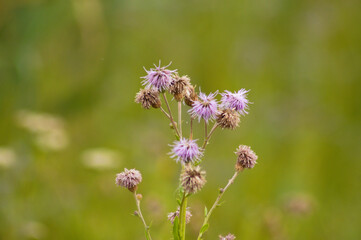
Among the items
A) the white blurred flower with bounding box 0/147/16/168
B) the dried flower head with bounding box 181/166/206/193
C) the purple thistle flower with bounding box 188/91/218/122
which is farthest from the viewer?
the white blurred flower with bounding box 0/147/16/168

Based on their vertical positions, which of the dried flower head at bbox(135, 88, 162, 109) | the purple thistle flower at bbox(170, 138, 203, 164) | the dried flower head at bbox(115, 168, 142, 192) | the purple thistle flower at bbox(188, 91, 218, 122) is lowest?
the purple thistle flower at bbox(170, 138, 203, 164)

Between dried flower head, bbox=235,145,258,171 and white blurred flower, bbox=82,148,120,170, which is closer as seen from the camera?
dried flower head, bbox=235,145,258,171

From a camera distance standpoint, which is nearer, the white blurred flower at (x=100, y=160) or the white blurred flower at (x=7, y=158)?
the white blurred flower at (x=7, y=158)

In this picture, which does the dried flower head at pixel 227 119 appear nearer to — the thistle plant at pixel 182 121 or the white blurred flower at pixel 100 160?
the thistle plant at pixel 182 121

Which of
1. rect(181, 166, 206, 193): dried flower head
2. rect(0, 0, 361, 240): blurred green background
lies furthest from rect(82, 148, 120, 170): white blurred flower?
rect(181, 166, 206, 193): dried flower head

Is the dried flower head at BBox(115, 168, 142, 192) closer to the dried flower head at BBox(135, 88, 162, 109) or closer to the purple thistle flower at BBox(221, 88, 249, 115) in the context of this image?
the dried flower head at BBox(135, 88, 162, 109)

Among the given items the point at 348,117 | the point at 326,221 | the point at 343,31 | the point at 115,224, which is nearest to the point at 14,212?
the point at 115,224

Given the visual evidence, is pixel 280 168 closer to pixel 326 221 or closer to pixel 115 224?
pixel 326 221

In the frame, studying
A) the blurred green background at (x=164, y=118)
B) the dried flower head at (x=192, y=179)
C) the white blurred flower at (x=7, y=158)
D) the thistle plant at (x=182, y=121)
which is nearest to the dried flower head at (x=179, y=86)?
the thistle plant at (x=182, y=121)
